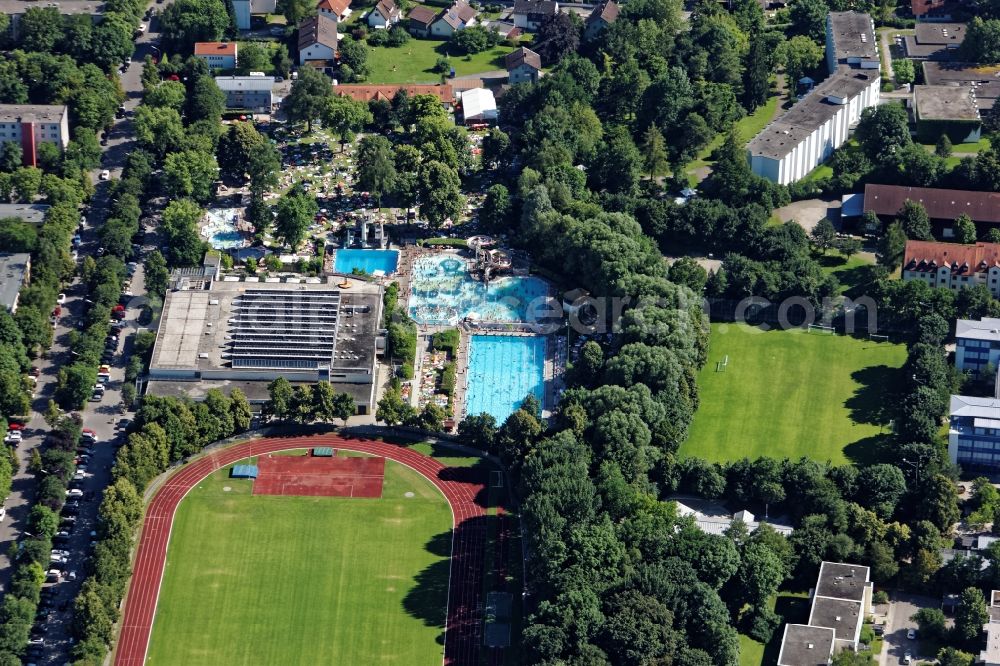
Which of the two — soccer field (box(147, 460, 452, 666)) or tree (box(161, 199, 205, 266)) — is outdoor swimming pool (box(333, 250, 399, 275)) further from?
soccer field (box(147, 460, 452, 666))

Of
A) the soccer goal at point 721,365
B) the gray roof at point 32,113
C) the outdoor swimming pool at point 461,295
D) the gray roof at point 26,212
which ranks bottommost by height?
the soccer goal at point 721,365

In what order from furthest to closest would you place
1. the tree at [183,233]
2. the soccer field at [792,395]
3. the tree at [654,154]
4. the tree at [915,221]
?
the tree at [654,154]
the tree at [915,221]
the tree at [183,233]
the soccer field at [792,395]

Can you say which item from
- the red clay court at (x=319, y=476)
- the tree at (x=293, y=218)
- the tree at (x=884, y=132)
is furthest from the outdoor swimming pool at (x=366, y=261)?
the tree at (x=884, y=132)

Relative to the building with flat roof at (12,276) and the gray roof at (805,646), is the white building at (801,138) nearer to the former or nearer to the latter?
the gray roof at (805,646)

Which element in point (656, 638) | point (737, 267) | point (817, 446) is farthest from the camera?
point (737, 267)

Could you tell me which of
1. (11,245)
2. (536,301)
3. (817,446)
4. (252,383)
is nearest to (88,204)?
(11,245)

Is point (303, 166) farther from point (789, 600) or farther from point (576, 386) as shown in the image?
point (789, 600)
